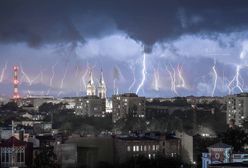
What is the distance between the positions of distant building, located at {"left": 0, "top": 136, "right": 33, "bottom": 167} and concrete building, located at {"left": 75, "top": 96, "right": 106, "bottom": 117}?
7315 cm

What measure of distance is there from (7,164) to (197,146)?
20.1 m

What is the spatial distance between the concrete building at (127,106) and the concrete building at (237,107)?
18.1m

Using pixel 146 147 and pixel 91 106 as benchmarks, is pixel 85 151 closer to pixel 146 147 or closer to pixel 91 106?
pixel 146 147

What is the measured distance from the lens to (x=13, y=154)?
31594 millimetres

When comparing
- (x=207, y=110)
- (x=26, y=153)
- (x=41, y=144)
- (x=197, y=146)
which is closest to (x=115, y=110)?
(x=207, y=110)

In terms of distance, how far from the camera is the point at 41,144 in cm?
4097

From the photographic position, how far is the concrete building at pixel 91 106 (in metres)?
107

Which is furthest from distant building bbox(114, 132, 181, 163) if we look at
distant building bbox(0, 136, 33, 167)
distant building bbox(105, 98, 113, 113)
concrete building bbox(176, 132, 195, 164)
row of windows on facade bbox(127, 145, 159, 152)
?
distant building bbox(105, 98, 113, 113)

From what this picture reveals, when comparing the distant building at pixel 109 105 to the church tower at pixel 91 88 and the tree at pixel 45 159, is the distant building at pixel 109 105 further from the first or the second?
the tree at pixel 45 159

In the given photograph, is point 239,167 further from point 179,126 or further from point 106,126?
point 106,126

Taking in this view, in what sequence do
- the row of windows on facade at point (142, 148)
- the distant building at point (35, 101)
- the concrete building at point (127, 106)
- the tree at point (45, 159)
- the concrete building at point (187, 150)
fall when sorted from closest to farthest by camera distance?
1. the tree at point (45, 159)
2. the row of windows on facade at point (142, 148)
3. the concrete building at point (187, 150)
4. the concrete building at point (127, 106)
5. the distant building at point (35, 101)

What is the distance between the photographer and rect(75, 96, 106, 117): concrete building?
107375 mm

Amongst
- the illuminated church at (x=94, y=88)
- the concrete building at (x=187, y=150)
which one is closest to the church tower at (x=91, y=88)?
the illuminated church at (x=94, y=88)

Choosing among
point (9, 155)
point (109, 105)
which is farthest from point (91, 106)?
point (9, 155)
